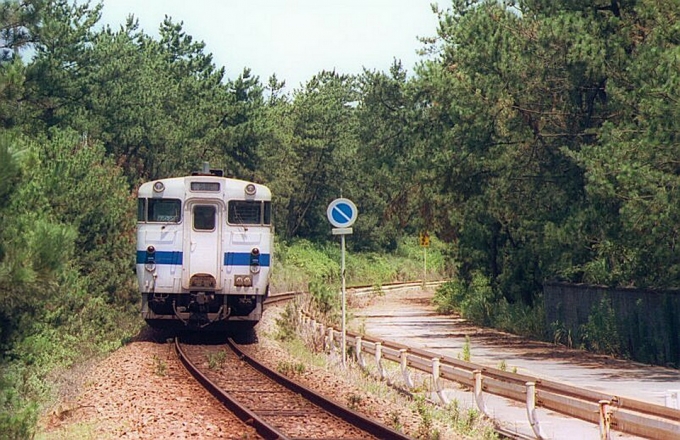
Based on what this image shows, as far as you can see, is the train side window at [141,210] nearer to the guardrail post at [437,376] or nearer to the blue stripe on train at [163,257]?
the blue stripe on train at [163,257]

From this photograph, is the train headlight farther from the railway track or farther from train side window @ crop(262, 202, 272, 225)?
the railway track

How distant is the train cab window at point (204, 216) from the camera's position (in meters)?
25.1

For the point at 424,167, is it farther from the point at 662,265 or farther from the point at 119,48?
the point at 119,48

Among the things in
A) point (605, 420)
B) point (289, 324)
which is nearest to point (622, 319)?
point (289, 324)

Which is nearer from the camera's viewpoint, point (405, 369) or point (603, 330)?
point (405, 369)

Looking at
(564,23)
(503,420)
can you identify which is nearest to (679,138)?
(564,23)

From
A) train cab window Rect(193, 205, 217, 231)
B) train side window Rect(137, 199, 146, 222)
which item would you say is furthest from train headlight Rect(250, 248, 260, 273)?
train side window Rect(137, 199, 146, 222)

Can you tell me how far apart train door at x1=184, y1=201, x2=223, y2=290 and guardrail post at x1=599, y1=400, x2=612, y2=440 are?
14332mm

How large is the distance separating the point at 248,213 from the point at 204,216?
1001 mm

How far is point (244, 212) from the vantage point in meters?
25.1

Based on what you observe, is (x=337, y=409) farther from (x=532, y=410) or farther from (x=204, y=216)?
(x=204, y=216)

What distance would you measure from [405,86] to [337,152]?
88.7ft

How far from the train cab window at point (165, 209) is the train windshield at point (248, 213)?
1197 mm

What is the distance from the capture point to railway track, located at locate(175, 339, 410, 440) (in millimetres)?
13750
